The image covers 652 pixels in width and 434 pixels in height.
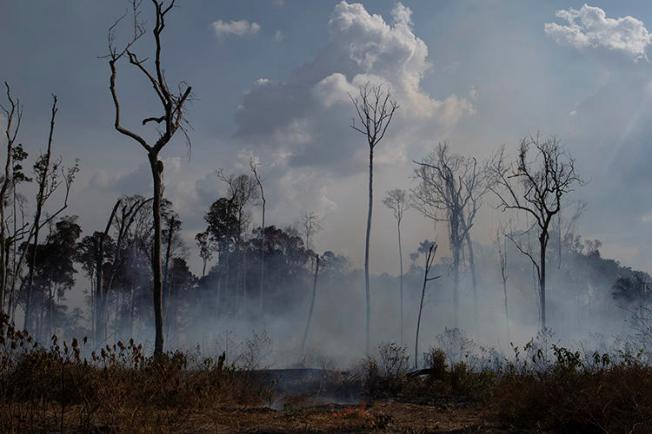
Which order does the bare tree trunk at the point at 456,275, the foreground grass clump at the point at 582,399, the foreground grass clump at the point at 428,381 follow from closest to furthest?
the foreground grass clump at the point at 582,399 → the foreground grass clump at the point at 428,381 → the bare tree trunk at the point at 456,275

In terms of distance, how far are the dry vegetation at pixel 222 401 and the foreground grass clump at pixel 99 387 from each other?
0.02m

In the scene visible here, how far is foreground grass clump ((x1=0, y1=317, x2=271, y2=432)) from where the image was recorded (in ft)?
24.3

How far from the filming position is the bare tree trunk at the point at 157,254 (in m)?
13.9

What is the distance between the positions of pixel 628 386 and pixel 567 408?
1024 mm

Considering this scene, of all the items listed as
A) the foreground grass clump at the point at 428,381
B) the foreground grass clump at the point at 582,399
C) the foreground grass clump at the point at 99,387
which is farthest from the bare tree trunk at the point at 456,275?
the foreground grass clump at the point at 99,387

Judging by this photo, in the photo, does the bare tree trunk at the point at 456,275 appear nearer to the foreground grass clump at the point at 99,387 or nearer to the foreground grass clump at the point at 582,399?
the foreground grass clump at the point at 582,399

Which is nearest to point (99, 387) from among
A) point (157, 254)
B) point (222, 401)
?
point (222, 401)

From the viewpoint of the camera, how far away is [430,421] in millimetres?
10711

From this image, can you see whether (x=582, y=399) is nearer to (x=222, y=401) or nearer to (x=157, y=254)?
(x=222, y=401)

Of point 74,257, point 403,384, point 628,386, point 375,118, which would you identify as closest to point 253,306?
point 74,257

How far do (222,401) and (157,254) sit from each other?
4514mm

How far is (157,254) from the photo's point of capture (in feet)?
47.3

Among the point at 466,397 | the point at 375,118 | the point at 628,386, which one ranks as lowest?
the point at 466,397

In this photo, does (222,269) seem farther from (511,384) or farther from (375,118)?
(511,384)
